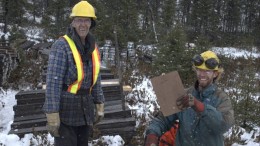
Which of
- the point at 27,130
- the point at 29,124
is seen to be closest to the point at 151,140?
the point at 27,130

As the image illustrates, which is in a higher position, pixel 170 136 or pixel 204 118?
pixel 204 118

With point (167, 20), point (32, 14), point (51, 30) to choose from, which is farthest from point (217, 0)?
point (51, 30)

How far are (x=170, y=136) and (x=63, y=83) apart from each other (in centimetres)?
134

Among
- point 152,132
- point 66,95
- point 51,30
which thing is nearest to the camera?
point 152,132

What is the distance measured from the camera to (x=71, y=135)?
387 centimetres

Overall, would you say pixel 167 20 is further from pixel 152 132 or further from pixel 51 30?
pixel 152 132

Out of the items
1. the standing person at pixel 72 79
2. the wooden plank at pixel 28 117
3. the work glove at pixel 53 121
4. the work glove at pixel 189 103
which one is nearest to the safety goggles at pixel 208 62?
the work glove at pixel 189 103

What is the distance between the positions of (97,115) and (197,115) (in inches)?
69.3

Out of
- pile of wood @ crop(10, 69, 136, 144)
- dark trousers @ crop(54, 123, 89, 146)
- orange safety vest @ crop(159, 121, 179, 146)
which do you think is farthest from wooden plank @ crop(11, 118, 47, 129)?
orange safety vest @ crop(159, 121, 179, 146)

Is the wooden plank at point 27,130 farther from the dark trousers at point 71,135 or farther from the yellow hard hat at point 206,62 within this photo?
the yellow hard hat at point 206,62

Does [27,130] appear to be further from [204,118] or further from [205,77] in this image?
[204,118]

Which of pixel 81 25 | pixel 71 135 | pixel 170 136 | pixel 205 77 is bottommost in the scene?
pixel 71 135

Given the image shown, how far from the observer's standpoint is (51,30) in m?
26.5

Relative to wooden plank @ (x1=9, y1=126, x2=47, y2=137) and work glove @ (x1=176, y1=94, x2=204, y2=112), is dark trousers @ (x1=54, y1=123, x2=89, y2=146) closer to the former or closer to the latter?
work glove @ (x1=176, y1=94, x2=204, y2=112)
